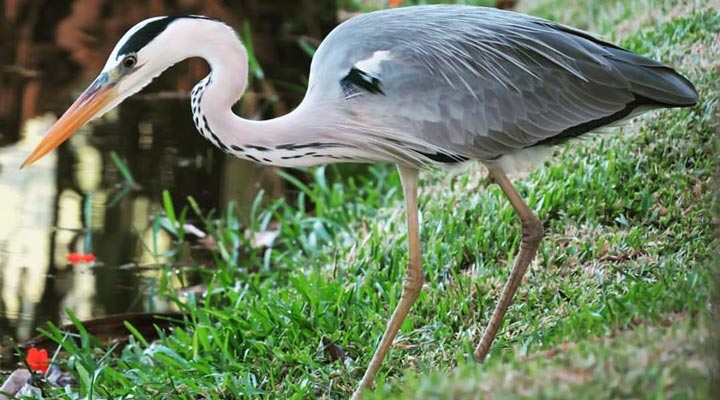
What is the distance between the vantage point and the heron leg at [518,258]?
4.86m

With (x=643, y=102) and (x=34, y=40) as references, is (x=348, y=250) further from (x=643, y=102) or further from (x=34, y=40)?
(x=34, y=40)

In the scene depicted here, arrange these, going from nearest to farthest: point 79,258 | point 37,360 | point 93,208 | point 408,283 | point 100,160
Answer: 1. point 408,283
2. point 37,360
3. point 79,258
4. point 93,208
5. point 100,160

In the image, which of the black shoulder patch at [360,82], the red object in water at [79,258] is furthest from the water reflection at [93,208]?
the black shoulder patch at [360,82]

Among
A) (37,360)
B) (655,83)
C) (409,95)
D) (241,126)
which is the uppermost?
(655,83)

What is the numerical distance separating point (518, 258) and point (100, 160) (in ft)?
13.0

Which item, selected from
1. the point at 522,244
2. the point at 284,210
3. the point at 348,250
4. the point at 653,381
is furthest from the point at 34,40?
the point at 653,381

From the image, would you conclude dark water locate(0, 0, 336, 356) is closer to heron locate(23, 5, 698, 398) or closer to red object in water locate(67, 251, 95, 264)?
red object in water locate(67, 251, 95, 264)

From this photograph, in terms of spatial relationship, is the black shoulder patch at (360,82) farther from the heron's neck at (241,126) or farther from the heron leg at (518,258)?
the heron leg at (518,258)

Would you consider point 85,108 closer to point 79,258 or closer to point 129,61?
point 129,61

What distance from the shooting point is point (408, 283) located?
499 centimetres

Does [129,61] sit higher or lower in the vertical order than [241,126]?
higher

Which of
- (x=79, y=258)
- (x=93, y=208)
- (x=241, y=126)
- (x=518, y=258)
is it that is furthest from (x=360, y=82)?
(x=93, y=208)

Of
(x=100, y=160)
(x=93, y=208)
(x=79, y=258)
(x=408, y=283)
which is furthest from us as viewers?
(x=100, y=160)

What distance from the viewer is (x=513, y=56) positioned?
489cm
